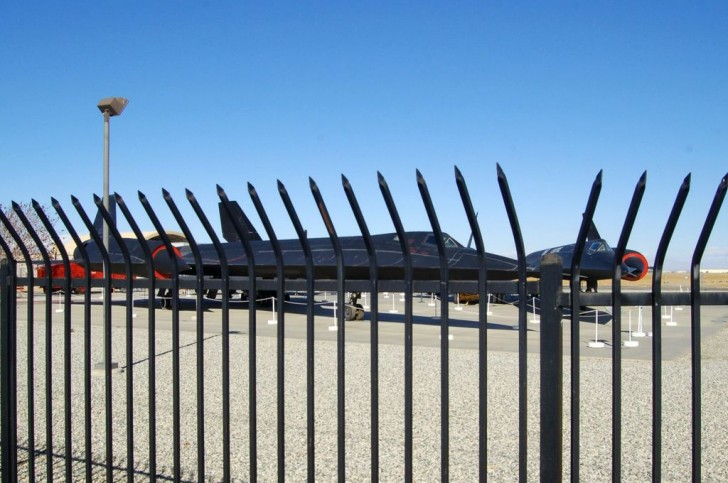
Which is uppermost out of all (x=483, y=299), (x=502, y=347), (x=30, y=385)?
(x=483, y=299)

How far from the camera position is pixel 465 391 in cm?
774

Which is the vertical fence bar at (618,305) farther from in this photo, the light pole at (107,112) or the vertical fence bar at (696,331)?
the light pole at (107,112)

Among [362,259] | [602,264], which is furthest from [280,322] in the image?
[602,264]

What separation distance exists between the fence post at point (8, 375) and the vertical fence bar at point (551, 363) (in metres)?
2.90

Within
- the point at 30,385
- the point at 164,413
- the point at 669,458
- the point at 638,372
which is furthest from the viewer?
the point at 638,372

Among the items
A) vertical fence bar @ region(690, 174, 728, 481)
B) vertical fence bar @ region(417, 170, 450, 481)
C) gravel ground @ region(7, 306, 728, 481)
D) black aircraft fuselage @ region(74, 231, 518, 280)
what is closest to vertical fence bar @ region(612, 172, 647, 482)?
vertical fence bar @ region(690, 174, 728, 481)

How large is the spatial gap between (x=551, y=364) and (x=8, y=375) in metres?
2.98

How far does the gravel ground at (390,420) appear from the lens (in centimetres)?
486

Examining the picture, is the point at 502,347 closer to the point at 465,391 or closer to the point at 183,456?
the point at 465,391

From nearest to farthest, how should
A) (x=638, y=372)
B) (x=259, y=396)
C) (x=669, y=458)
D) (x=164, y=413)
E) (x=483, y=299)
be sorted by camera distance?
(x=483, y=299), (x=669, y=458), (x=164, y=413), (x=259, y=396), (x=638, y=372)

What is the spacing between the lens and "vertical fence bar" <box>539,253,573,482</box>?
204 cm

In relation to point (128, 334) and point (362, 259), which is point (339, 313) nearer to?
point (128, 334)

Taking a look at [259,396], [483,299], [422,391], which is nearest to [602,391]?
[422,391]

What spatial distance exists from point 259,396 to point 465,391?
→ 2.45 meters
